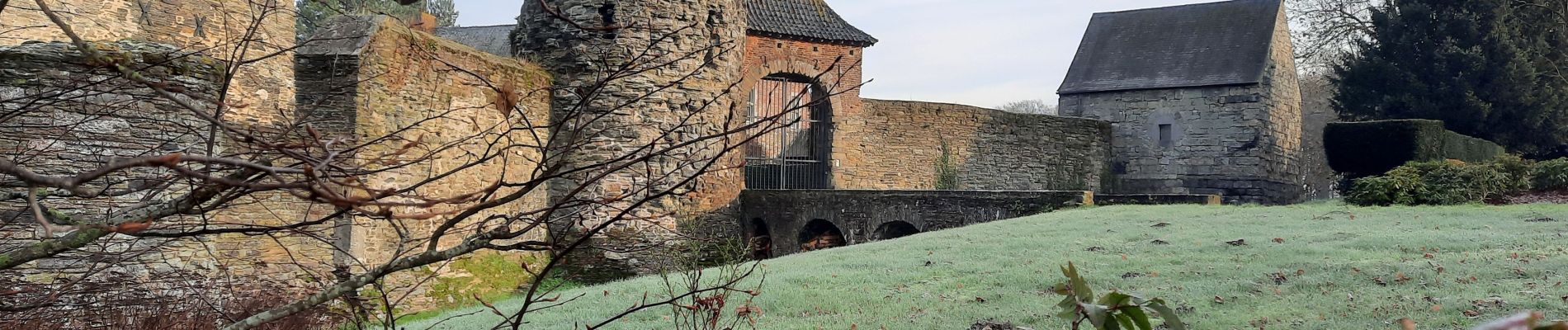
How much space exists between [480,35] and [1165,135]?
21.5 metres

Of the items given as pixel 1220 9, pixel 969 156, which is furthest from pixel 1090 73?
pixel 969 156

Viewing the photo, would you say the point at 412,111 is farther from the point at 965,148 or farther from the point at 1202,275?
the point at 965,148

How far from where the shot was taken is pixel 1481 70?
2225 cm

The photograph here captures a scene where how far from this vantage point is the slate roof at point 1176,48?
23406mm

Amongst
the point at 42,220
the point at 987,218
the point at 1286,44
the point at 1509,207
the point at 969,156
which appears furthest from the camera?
the point at 1286,44

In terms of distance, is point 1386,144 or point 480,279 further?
point 1386,144

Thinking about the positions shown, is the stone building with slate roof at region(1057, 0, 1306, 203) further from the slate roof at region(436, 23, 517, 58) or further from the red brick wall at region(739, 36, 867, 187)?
the slate roof at region(436, 23, 517, 58)

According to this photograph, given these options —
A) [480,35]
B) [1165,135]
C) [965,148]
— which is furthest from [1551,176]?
[480,35]

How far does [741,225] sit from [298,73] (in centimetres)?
751

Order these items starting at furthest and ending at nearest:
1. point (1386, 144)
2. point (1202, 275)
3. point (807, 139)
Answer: point (807, 139) → point (1386, 144) → point (1202, 275)

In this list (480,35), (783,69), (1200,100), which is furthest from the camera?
(480,35)

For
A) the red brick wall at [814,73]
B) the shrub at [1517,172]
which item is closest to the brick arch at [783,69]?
the red brick wall at [814,73]

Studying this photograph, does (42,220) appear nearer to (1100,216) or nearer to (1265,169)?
(1100,216)

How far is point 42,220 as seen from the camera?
1619 mm
